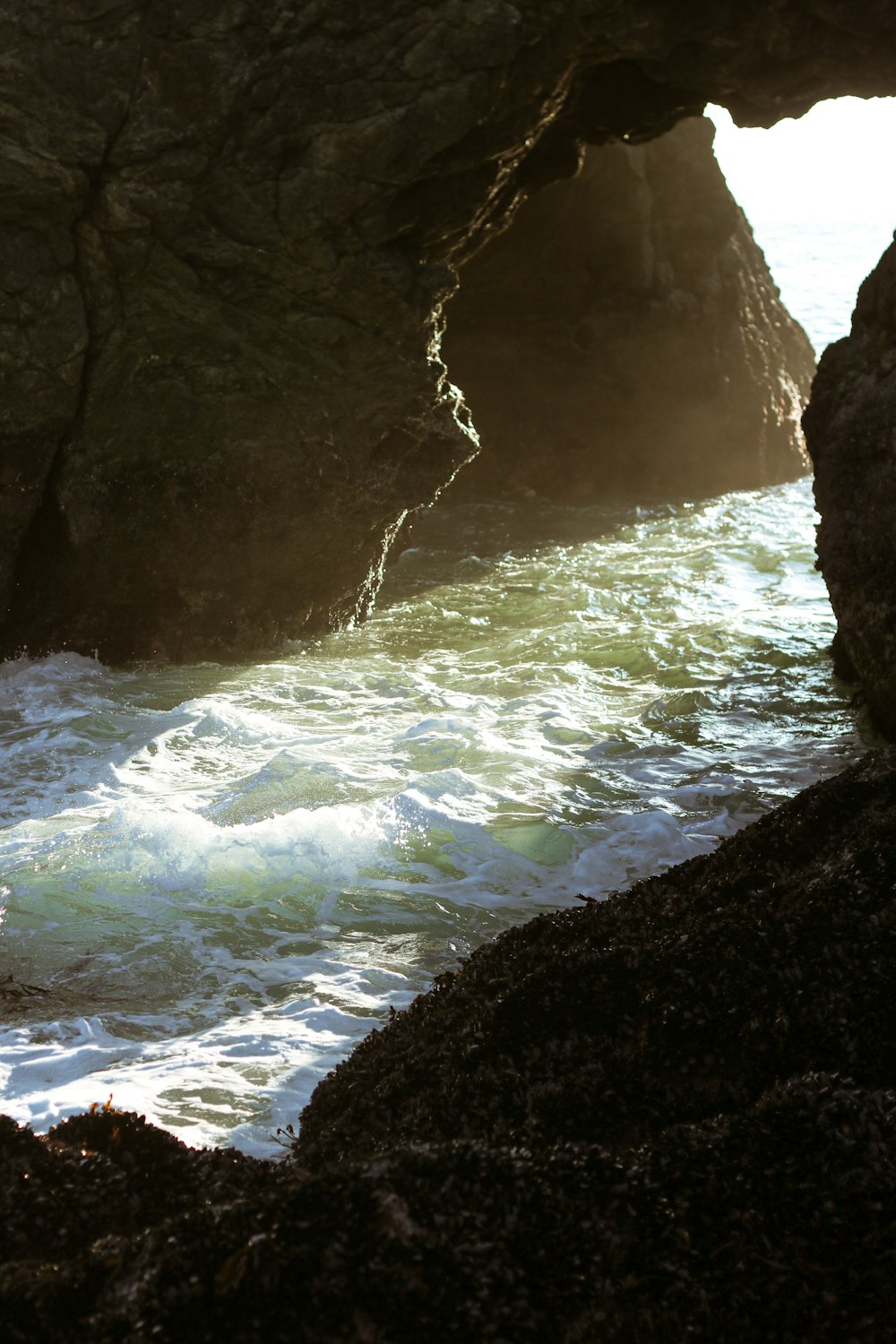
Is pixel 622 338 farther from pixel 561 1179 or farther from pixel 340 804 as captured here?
pixel 561 1179

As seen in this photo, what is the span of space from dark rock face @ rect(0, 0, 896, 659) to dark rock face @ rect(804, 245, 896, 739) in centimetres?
233

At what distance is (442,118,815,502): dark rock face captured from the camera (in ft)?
48.5

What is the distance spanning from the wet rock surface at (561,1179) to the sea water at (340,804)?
2.41ft

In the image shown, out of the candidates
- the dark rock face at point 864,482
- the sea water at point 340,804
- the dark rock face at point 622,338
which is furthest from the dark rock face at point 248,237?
the dark rock face at point 622,338

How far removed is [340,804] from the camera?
6.56 m

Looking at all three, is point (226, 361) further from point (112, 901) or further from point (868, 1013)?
point (868, 1013)

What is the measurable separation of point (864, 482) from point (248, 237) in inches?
188

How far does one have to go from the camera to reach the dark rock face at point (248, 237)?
8477 millimetres

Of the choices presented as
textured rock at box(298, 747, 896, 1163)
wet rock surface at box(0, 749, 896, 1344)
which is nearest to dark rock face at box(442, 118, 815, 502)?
textured rock at box(298, 747, 896, 1163)

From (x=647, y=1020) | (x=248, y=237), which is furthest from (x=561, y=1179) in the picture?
(x=248, y=237)

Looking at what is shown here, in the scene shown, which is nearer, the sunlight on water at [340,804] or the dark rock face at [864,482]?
the sunlight on water at [340,804]

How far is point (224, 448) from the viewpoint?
369 inches

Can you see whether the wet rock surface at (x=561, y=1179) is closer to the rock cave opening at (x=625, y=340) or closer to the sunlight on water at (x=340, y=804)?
the sunlight on water at (x=340, y=804)

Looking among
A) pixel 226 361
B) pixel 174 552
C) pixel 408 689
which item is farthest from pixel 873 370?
pixel 174 552
